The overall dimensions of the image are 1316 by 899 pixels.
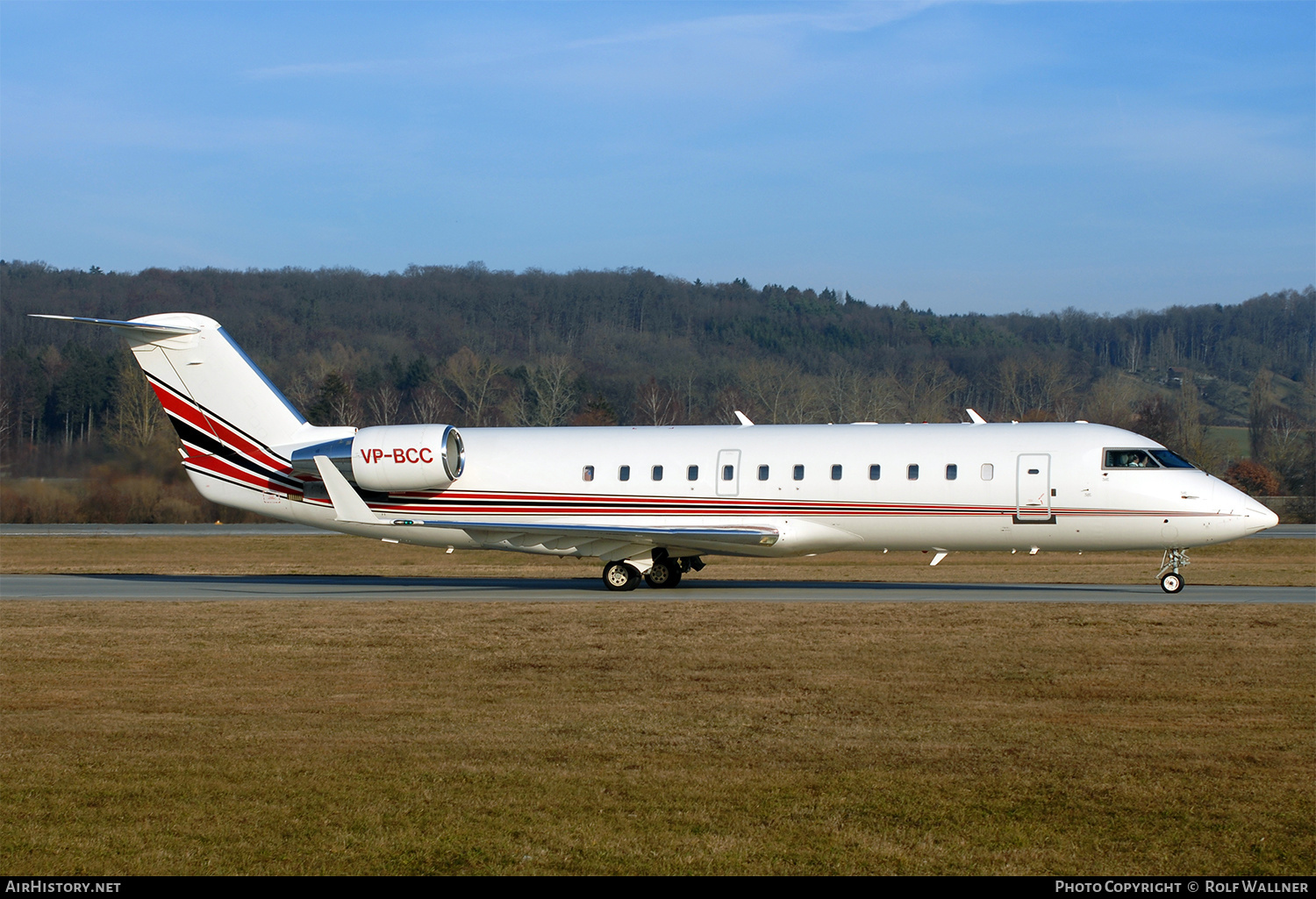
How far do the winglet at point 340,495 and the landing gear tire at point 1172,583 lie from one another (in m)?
15.7

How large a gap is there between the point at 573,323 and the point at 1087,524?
456ft

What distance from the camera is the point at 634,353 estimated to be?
142 metres

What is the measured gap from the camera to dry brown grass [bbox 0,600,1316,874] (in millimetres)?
7238

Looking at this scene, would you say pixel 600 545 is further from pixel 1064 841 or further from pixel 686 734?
pixel 1064 841

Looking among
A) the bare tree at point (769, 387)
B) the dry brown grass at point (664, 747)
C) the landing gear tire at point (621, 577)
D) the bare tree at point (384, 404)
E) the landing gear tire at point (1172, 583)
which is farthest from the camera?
the bare tree at point (769, 387)

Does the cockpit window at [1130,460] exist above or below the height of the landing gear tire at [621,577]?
above

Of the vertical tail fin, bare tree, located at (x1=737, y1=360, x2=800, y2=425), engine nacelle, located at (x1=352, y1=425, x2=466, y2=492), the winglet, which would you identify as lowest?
the winglet

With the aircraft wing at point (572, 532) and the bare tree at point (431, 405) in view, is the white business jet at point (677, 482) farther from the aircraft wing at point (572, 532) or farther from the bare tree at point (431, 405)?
the bare tree at point (431, 405)

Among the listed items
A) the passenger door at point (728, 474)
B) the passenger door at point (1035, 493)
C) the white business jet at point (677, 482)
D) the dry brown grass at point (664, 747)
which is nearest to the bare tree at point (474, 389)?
the white business jet at point (677, 482)

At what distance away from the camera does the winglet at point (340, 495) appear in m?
24.0

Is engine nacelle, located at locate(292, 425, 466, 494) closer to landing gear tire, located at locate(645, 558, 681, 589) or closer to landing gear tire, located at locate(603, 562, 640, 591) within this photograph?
landing gear tire, located at locate(603, 562, 640, 591)

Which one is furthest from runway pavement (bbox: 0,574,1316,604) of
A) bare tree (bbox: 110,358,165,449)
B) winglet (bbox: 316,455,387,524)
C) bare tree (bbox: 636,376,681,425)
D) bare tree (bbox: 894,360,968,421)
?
bare tree (bbox: 894,360,968,421)

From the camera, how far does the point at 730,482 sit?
2389 cm

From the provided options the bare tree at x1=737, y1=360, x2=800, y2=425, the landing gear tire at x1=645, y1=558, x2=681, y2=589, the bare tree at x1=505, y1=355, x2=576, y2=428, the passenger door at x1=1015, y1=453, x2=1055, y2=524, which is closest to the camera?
the passenger door at x1=1015, y1=453, x2=1055, y2=524
